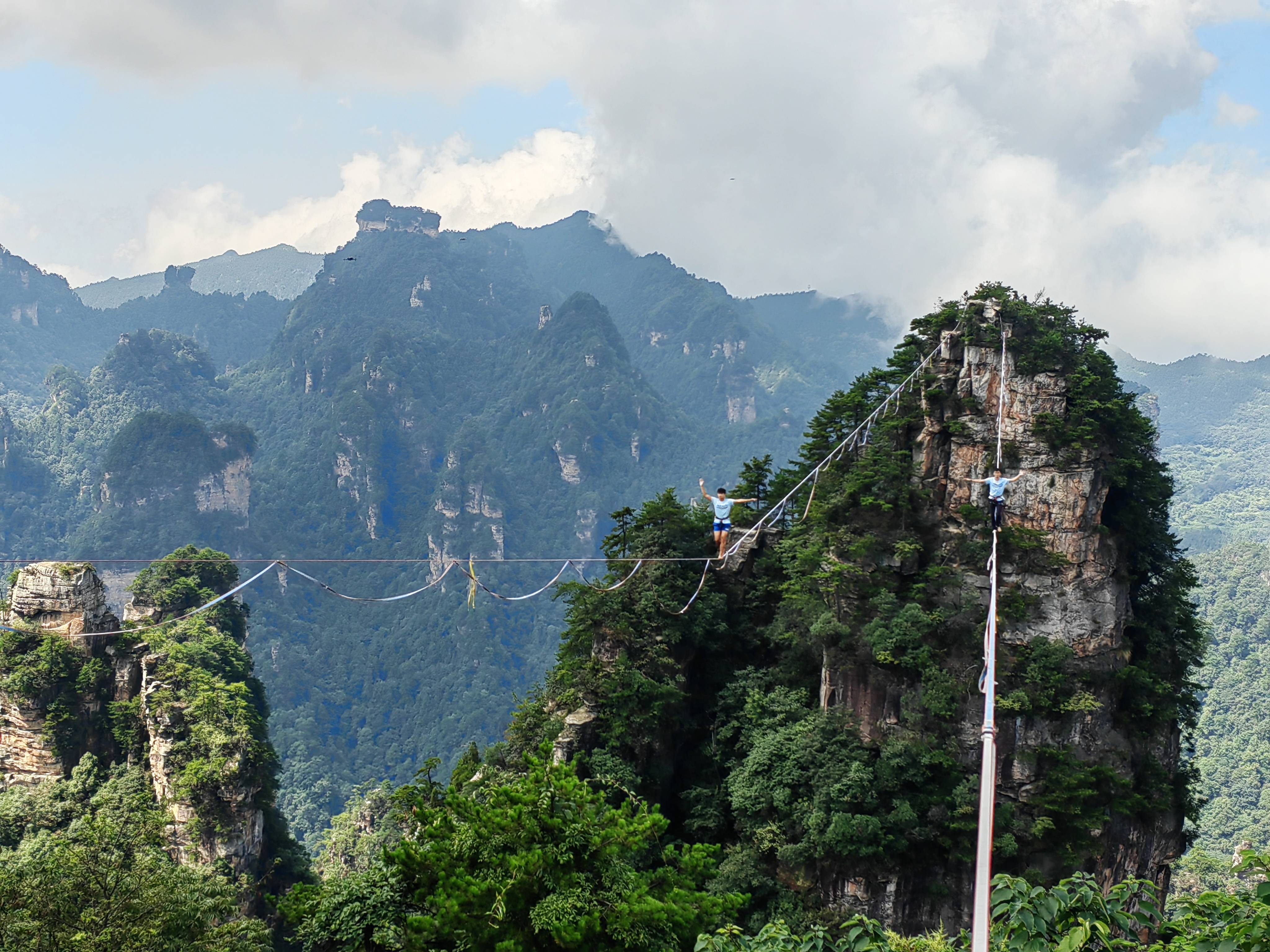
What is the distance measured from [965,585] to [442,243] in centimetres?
16060

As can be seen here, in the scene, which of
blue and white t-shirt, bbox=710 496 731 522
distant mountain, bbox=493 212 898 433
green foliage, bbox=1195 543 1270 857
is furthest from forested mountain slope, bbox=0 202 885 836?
blue and white t-shirt, bbox=710 496 731 522

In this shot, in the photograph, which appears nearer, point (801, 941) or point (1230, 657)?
point (801, 941)

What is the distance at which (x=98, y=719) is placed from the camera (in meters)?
29.3

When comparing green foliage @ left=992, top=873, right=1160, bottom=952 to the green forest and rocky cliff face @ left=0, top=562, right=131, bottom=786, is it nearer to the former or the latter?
the green forest

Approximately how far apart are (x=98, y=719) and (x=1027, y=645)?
2742cm

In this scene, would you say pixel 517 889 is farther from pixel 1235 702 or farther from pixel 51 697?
pixel 1235 702

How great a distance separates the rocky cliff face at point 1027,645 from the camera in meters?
20.1

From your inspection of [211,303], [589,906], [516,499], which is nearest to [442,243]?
[211,303]

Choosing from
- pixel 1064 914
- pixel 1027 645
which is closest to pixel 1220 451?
pixel 1027 645

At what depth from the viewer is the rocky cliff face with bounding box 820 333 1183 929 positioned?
65.9 feet

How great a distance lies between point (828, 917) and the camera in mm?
19484

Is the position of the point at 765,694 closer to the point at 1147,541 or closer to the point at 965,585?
the point at 965,585

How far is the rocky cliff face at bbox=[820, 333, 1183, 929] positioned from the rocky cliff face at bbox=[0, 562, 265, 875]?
17.5 metres

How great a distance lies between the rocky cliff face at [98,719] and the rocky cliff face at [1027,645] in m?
17.5
